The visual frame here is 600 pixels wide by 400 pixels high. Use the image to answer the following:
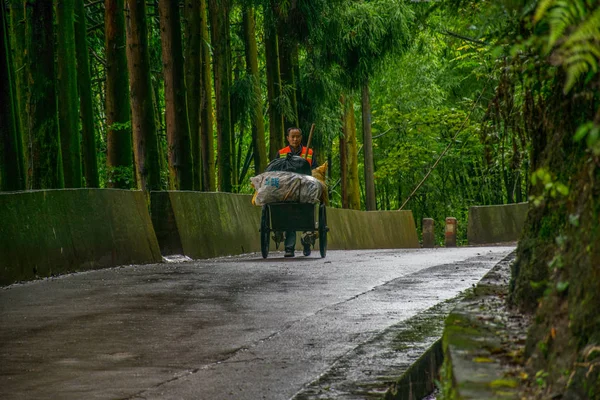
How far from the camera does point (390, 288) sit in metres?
10.5

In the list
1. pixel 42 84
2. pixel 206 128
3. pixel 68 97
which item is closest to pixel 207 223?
pixel 42 84

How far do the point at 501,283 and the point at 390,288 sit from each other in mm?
3482

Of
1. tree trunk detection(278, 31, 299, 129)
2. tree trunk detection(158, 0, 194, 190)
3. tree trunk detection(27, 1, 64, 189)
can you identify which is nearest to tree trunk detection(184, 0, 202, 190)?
tree trunk detection(158, 0, 194, 190)

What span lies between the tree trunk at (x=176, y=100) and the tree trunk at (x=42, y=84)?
3.24m

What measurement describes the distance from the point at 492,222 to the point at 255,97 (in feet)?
24.7

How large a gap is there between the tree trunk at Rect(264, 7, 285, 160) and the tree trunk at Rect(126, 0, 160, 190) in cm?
842

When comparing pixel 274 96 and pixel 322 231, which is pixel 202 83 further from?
pixel 322 231

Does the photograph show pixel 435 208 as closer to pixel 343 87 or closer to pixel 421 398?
pixel 343 87

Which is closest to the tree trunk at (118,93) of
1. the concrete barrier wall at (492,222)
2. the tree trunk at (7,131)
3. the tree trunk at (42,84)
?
the tree trunk at (42,84)

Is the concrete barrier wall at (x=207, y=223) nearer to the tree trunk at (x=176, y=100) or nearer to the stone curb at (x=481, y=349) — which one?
the tree trunk at (x=176, y=100)

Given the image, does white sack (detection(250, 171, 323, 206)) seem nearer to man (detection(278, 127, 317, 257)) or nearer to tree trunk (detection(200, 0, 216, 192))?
man (detection(278, 127, 317, 257))

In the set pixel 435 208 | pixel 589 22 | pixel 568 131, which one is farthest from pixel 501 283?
pixel 435 208

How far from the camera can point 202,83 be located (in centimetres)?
2825

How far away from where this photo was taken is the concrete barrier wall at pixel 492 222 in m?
31.6
